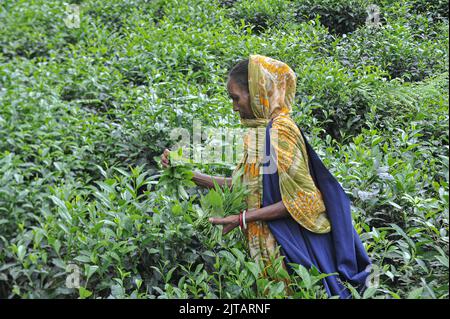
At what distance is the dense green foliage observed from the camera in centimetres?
286

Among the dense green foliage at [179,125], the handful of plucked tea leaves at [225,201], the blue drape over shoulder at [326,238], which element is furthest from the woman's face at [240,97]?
the dense green foliage at [179,125]

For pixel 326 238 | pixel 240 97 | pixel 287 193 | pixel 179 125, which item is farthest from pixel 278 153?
pixel 179 125

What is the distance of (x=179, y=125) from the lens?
4.29 m

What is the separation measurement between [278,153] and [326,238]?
1.37 ft

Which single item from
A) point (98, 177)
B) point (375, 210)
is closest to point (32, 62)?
point (98, 177)

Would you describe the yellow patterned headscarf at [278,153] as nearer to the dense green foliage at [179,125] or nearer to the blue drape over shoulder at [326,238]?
the blue drape over shoulder at [326,238]

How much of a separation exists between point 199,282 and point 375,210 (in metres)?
1.23

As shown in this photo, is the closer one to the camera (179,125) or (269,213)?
(269,213)

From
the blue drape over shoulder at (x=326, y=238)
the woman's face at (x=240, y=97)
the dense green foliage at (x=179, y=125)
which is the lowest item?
the dense green foliage at (x=179, y=125)

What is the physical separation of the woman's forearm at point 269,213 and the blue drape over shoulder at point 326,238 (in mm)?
44

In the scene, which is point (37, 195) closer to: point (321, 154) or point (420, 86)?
point (321, 154)

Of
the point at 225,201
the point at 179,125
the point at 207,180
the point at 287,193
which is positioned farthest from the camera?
the point at 179,125

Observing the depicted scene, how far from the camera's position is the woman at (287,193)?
2.65 m

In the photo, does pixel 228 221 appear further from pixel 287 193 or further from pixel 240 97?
pixel 240 97
